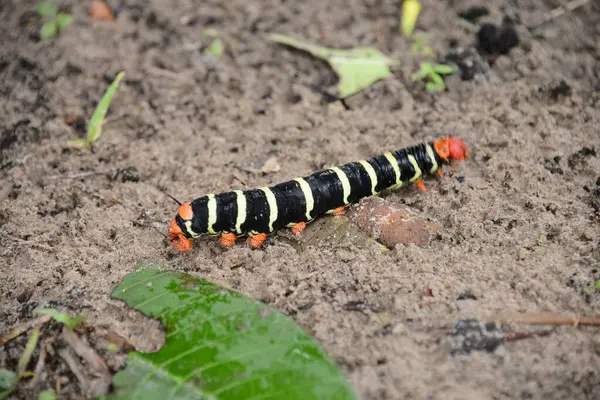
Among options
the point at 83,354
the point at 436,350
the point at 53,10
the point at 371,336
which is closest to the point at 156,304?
the point at 83,354

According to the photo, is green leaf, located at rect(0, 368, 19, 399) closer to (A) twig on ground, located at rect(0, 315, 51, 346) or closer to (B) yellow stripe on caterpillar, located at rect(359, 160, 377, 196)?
(A) twig on ground, located at rect(0, 315, 51, 346)

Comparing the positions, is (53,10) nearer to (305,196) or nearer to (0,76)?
(0,76)

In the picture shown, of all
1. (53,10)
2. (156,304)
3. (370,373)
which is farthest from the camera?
(53,10)

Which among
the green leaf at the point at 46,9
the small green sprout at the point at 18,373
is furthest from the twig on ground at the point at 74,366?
the green leaf at the point at 46,9

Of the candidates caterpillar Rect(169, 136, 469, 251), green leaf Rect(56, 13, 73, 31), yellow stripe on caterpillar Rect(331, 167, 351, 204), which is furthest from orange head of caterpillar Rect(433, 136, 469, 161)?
green leaf Rect(56, 13, 73, 31)

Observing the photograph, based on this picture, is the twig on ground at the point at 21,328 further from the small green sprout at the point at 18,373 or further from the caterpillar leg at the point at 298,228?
the caterpillar leg at the point at 298,228

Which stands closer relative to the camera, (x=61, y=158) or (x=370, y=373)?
(x=370, y=373)
